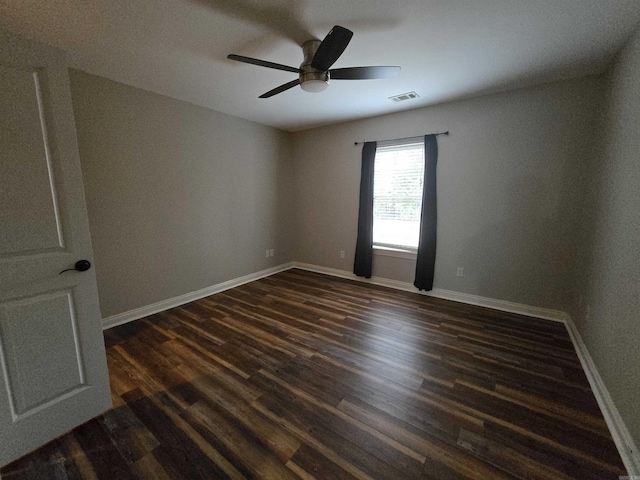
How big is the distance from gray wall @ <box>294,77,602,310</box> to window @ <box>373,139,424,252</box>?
0.25 m

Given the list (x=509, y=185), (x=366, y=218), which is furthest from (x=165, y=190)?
(x=509, y=185)

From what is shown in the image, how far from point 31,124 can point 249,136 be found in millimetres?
2909

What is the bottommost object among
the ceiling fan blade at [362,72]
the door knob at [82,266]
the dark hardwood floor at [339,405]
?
the dark hardwood floor at [339,405]

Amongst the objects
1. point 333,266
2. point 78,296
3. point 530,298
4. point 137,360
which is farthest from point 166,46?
point 530,298

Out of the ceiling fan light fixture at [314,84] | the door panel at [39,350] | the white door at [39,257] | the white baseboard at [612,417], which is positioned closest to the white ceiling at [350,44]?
the ceiling fan light fixture at [314,84]

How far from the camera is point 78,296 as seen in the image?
4.88ft

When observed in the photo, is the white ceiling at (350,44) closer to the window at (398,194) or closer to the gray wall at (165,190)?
the gray wall at (165,190)

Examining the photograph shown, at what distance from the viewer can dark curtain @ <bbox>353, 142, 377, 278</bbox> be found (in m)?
3.88

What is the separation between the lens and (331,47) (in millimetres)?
1580

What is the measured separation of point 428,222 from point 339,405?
8.61 feet

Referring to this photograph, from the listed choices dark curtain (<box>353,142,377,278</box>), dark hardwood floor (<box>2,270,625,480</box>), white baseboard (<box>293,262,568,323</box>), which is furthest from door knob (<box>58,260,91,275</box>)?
white baseboard (<box>293,262,568,323</box>)

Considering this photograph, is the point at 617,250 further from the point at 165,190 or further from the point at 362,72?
the point at 165,190

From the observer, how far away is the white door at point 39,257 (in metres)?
1.24

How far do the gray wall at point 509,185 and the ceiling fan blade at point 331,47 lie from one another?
2161 millimetres
